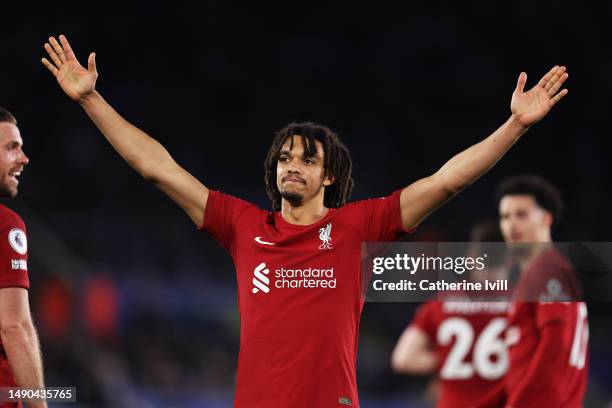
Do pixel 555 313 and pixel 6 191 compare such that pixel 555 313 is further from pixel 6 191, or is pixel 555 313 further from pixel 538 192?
pixel 6 191

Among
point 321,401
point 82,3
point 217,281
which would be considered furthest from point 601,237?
point 321,401

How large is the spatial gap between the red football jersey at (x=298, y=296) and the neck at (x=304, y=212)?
0.04 metres

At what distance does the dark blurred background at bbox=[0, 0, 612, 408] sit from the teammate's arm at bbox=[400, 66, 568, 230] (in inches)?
266

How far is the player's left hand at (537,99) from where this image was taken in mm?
3592

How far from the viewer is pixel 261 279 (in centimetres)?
365

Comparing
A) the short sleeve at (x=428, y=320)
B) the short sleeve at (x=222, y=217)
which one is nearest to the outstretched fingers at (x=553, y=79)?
the short sleeve at (x=222, y=217)

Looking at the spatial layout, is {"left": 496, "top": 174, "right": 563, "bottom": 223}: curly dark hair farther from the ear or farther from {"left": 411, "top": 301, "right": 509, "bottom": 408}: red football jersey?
{"left": 411, "top": 301, "right": 509, "bottom": 408}: red football jersey

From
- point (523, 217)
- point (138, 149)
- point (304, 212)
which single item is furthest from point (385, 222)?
point (523, 217)

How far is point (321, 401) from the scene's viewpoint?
3.45 metres

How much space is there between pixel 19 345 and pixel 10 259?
1.07 ft

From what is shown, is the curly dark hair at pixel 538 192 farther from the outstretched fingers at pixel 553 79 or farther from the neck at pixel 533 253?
the outstretched fingers at pixel 553 79

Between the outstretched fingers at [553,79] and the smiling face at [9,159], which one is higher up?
the outstretched fingers at [553,79]

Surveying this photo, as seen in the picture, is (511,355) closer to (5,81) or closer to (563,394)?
(563,394)

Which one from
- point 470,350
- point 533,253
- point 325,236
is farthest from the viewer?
point 470,350
